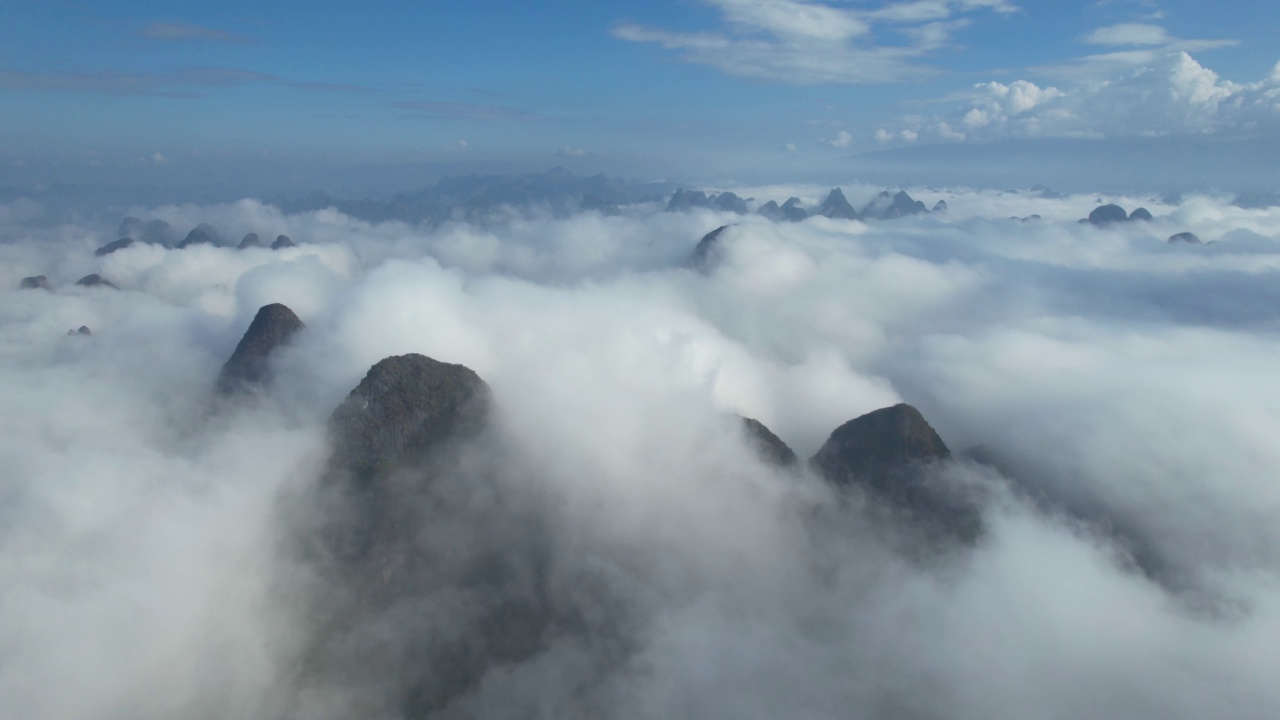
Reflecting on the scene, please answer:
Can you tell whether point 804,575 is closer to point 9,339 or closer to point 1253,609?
point 1253,609

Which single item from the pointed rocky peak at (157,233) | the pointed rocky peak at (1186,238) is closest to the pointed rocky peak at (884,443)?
the pointed rocky peak at (1186,238)

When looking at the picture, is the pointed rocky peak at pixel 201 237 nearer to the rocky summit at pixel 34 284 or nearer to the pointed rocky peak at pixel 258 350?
the rocky summit at pixel 34 284

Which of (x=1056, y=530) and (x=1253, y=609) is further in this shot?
(x=1056, y=530)

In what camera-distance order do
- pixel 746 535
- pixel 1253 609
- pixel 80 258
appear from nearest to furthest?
1. pixel 1253 609
2. pixel 746 535
3. pixel 80 258

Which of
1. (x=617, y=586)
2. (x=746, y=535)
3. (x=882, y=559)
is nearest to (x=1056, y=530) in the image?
(x=882, y=559)

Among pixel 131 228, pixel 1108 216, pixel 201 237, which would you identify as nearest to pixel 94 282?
pixel 201 237

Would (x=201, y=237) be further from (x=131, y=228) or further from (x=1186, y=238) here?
(x=1186, y=238)

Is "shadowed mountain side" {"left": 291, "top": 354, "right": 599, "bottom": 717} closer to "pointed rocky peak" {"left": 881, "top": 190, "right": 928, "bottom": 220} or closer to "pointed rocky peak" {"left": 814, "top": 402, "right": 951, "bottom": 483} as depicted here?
"pointed rocky peak" {"left": 814, "top": 402, "right": 951, "bottom": 483}
